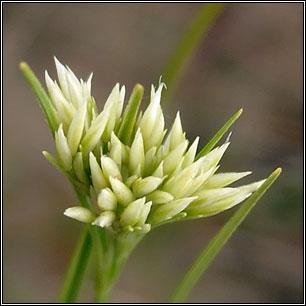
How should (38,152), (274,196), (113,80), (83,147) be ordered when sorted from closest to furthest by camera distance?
(83,147) < (274,196) < (38,152) < (113,80)

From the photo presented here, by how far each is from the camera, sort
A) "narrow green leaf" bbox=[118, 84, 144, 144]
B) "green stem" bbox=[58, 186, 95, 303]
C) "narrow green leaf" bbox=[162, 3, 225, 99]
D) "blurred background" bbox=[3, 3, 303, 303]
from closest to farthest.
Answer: "narrow green leaf" bbox=[118, 84, 144, 144]
"green stem" bbox=[58, 186, 95, 303]
"narrow green leaf" bbox=[162, 3, 225, 99]
"blurred background" bbox=[3, 3, 303, 303]

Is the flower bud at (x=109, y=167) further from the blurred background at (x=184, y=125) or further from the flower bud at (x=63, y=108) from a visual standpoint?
the blurred background at (x=184, y=125)

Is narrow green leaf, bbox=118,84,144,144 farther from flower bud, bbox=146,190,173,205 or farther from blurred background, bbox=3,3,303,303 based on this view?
blurred background, bbox=3,3,303,303

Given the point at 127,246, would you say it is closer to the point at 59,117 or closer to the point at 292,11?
the point at 59,117

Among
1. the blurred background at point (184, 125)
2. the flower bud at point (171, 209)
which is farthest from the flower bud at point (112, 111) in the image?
the blurred background at point (184, 125)

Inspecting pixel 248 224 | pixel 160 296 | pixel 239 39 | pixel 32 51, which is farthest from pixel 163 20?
pixel 160 296

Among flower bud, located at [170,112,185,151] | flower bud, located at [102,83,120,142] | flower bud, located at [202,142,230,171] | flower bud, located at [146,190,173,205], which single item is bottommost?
flower bud, located at [146,190,173,205]

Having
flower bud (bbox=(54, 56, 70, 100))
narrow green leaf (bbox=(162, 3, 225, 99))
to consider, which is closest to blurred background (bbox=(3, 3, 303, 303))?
narrow green leaf (bbox=(162, 3, 225, 99))

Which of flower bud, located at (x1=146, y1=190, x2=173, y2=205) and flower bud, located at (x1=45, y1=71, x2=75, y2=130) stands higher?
flower bud, located at (x1=45, y1=71, x2=75, y2=130)
